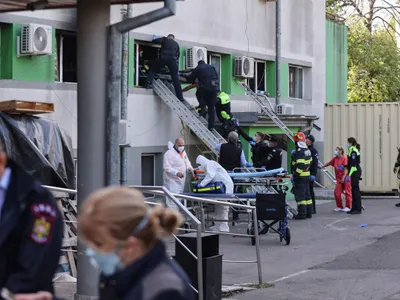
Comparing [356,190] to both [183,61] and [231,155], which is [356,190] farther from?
[183,61]

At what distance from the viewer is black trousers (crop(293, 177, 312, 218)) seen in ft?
63.8

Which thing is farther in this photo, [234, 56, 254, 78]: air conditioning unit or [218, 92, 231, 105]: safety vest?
[234, 56, 254, 78]: air conditioning unit

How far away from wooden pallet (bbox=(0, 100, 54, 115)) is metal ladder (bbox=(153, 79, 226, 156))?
A: 677 cm

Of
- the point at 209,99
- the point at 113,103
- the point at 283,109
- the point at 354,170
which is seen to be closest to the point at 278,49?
the point at 283,109

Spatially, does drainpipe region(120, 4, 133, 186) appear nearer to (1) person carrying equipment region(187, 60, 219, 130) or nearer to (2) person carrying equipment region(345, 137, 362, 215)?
(1) person carrying equipment region(187, 60, 219, 130)

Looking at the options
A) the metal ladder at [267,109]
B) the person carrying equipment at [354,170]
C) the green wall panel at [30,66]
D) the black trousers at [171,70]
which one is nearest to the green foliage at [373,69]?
the metal ladder at [267,109]

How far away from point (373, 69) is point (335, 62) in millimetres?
11487

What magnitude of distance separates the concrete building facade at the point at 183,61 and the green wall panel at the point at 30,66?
0.06 feet

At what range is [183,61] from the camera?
21344mm

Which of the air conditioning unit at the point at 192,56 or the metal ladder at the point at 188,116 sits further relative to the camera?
the air conditioning unit at the point at 192,56

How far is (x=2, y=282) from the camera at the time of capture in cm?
417

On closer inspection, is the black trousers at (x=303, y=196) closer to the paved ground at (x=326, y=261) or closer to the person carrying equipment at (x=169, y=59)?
the paved ground at (x=326, y=261)

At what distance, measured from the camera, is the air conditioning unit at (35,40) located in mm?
16016

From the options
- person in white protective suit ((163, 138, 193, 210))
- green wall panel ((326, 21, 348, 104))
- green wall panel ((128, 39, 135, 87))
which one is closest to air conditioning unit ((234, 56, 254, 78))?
green wall panel ((128, 39, 135, 87))
